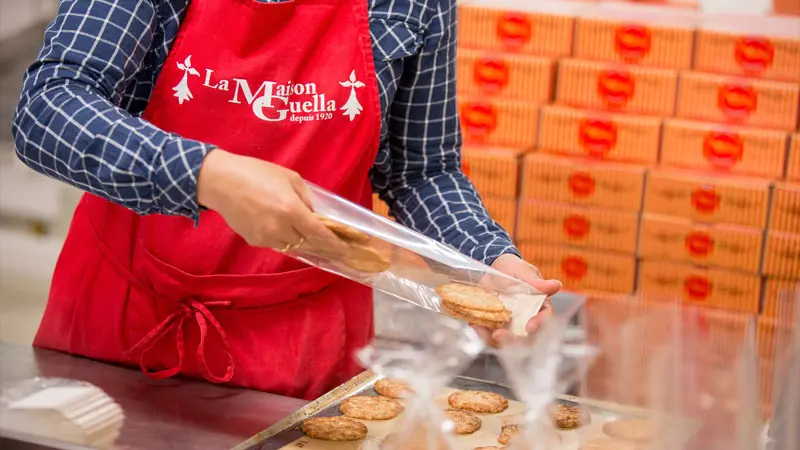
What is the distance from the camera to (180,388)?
1591mm

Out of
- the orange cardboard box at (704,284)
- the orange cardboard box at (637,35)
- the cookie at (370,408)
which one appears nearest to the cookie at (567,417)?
the cookie at (370,408)

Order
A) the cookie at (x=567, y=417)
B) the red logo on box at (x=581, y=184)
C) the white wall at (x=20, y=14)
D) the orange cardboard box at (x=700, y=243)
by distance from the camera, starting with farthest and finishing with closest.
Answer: the white wall at (x=20, y=14), the red logo on box at (x=581, y=184), the orange cardboard box at (x=700, y=243), the cookie at (x=567, y=417)

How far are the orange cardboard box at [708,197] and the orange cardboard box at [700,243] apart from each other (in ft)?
0.09

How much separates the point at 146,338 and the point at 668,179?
2.27 m

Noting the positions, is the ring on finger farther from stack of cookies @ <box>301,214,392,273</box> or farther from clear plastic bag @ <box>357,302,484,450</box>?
clear plastic bag @ <box>357,302,484,450</box>

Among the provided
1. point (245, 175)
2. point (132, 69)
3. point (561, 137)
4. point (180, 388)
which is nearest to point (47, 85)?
point (132, 69)

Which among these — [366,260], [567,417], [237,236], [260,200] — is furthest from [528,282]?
[260,200]

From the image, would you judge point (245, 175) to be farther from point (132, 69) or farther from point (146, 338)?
point (146, 338)

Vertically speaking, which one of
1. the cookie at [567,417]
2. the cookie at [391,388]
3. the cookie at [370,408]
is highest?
the cookie at [567,417]

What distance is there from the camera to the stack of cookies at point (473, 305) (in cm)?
147

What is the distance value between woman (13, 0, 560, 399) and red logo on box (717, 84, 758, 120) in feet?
6.31

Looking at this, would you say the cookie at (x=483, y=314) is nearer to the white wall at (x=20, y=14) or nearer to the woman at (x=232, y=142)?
the woman at (x=232, y=142)

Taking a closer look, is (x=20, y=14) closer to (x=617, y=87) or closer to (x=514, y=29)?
(x=514, y=29)

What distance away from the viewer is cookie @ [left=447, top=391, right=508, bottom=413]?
1605 mm
